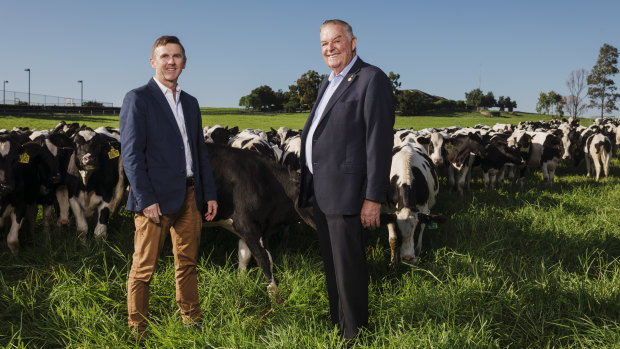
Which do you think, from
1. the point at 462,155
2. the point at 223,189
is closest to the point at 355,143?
the point at 223,189

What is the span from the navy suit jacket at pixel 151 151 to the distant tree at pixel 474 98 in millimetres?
114254

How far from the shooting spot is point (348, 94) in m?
2.97

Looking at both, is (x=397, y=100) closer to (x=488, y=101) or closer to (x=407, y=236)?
(x=488, y=101)

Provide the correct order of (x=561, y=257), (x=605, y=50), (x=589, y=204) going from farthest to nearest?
(x=605, y=50), (x=589, y=204), (x=561, y=257)

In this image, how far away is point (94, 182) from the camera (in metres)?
6.14

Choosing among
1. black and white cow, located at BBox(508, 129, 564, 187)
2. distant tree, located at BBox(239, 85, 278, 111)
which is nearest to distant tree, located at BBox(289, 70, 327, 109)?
distant tree, located at BBox(239, 85, 278, 111)

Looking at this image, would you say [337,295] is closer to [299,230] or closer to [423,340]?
[423,340]

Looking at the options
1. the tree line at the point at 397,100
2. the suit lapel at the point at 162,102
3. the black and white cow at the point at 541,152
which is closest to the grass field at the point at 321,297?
the suit lapel at the point at 162,102

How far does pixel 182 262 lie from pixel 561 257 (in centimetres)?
502

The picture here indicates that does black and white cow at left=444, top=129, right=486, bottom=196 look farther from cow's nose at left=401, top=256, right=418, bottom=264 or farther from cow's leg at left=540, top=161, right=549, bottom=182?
cow's nose at left=401, top=256, right=418, bottom=264

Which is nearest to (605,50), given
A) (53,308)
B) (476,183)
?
(476,183)

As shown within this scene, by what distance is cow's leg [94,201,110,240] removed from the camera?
5904 mm

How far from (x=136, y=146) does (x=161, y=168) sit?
0.25 m

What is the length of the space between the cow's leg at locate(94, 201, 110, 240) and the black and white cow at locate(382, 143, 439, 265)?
12.9 ft
